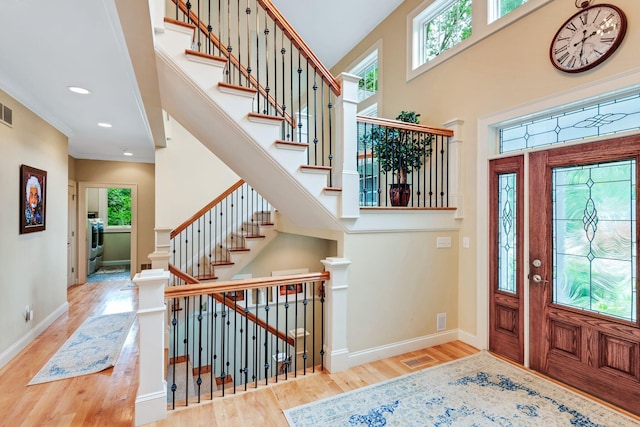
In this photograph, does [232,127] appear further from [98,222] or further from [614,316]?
[98,222]

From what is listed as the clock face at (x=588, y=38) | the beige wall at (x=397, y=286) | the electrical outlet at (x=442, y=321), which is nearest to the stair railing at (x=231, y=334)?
the beige wall at (x=397, y=286)

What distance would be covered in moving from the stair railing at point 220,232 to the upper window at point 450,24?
3.11m

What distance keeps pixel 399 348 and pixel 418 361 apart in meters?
0.22

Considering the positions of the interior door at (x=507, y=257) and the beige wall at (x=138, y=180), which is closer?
the interior door at (x=507, y=257)

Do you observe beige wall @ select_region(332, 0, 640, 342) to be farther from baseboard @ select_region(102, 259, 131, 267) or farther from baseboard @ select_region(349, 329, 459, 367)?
baseboard @ select_region(102, 259, 131, 267)

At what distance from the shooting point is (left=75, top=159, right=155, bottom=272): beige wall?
6027mm

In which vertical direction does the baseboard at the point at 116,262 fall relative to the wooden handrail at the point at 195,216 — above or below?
below

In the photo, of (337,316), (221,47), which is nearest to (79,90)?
(221,47)

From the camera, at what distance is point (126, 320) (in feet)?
13.6

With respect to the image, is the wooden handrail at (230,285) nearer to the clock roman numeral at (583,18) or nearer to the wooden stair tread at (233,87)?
the wooden stair tread at (233,87)

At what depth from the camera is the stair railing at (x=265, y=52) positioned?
2.54 m

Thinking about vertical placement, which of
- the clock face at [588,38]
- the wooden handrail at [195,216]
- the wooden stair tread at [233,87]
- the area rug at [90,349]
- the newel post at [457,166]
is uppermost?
the clock face at [588,38]

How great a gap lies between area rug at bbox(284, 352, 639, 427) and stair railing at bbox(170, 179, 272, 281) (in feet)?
9.59

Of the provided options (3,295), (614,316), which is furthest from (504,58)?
(3,295)
